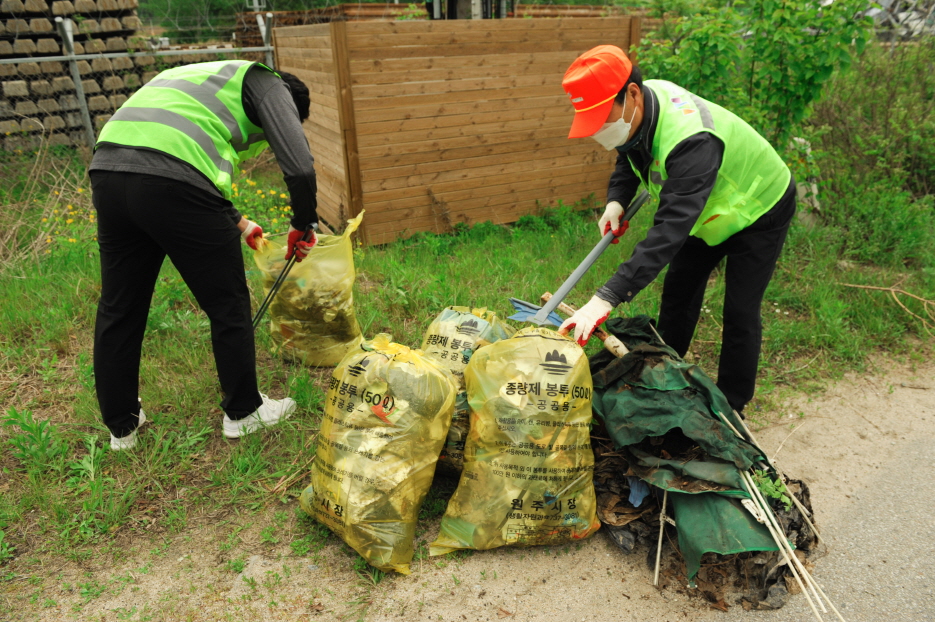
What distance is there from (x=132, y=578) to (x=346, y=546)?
74cm

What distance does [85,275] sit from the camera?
3973 millimetres

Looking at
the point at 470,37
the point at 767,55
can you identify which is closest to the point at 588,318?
the point at 767,55

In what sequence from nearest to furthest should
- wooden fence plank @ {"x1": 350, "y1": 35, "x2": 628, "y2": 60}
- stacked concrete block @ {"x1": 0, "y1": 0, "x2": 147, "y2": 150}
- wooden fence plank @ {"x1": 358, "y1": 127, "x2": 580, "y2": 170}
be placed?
wooden fence plank @ {"x1": 350, "y1": 35, "x2": 628, "y2": 60}
wooden fence plank @ {"x1": 358, "y1": 127, "x2": 580, "y2": 170}
stacked concrete block @ {"x1": 0, "y1": 0, "x2": 147, "y2": 150}

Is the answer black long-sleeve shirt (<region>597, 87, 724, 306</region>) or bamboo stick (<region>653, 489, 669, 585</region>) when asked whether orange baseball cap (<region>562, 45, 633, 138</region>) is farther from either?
bamboo stick (<region>653, 489, 669, 585</region>)

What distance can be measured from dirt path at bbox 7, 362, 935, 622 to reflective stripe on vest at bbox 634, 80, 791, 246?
49.4 inches

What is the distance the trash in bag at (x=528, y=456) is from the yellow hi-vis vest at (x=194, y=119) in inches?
51.9

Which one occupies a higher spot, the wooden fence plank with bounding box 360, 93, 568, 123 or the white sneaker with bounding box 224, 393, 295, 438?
the wooden fence plank with bounding box 360, 93, 568, 123

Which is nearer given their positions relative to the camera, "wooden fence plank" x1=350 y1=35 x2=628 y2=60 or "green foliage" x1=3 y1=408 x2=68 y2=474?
"green foliage" x1=3 y1=408 x2=68 y2=474

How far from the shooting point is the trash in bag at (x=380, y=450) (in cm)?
203

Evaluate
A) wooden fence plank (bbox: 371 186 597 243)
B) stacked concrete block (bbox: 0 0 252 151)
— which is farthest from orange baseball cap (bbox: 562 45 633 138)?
stacked concrete block (bbox: 0 0 252 151)

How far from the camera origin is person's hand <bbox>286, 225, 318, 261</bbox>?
274 centimetres

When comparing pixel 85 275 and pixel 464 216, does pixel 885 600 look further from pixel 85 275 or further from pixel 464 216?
pixel 85 275

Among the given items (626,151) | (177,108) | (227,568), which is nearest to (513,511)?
(227,568)

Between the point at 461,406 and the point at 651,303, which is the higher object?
the point at 461,406
